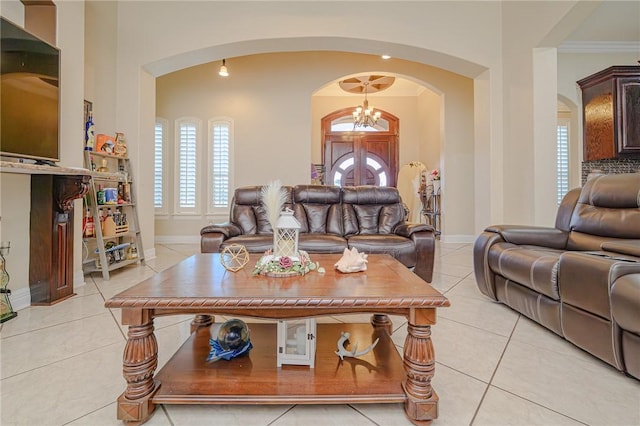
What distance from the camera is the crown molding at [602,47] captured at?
5.01 metres

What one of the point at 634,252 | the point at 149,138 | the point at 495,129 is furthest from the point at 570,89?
the point at 149,138

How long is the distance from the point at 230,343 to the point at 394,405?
0.77 m

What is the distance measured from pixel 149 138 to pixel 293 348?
12.9ft

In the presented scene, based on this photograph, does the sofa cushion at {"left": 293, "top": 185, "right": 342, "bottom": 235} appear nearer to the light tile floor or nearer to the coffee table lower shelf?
the light tile floor

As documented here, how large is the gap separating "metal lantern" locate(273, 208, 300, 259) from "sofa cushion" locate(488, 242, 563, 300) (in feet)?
4.95

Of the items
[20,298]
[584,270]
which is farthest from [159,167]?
[584,270]

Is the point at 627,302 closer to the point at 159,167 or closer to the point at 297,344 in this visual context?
the point at 297,344

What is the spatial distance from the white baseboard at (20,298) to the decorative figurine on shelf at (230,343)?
1999 millimetres

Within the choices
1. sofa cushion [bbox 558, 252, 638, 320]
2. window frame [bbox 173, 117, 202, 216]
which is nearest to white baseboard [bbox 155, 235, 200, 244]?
window frame [bbox 173, 117, 202, 216]

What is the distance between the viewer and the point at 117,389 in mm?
1320

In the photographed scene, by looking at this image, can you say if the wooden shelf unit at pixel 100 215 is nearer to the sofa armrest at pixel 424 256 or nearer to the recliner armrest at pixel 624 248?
the sofa armrest at pixel 424 256

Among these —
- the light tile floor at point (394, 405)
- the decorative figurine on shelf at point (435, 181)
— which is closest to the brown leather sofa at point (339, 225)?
the light tile floor at point (394, 405)

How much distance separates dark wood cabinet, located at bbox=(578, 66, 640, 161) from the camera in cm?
371

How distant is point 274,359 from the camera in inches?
54.4
